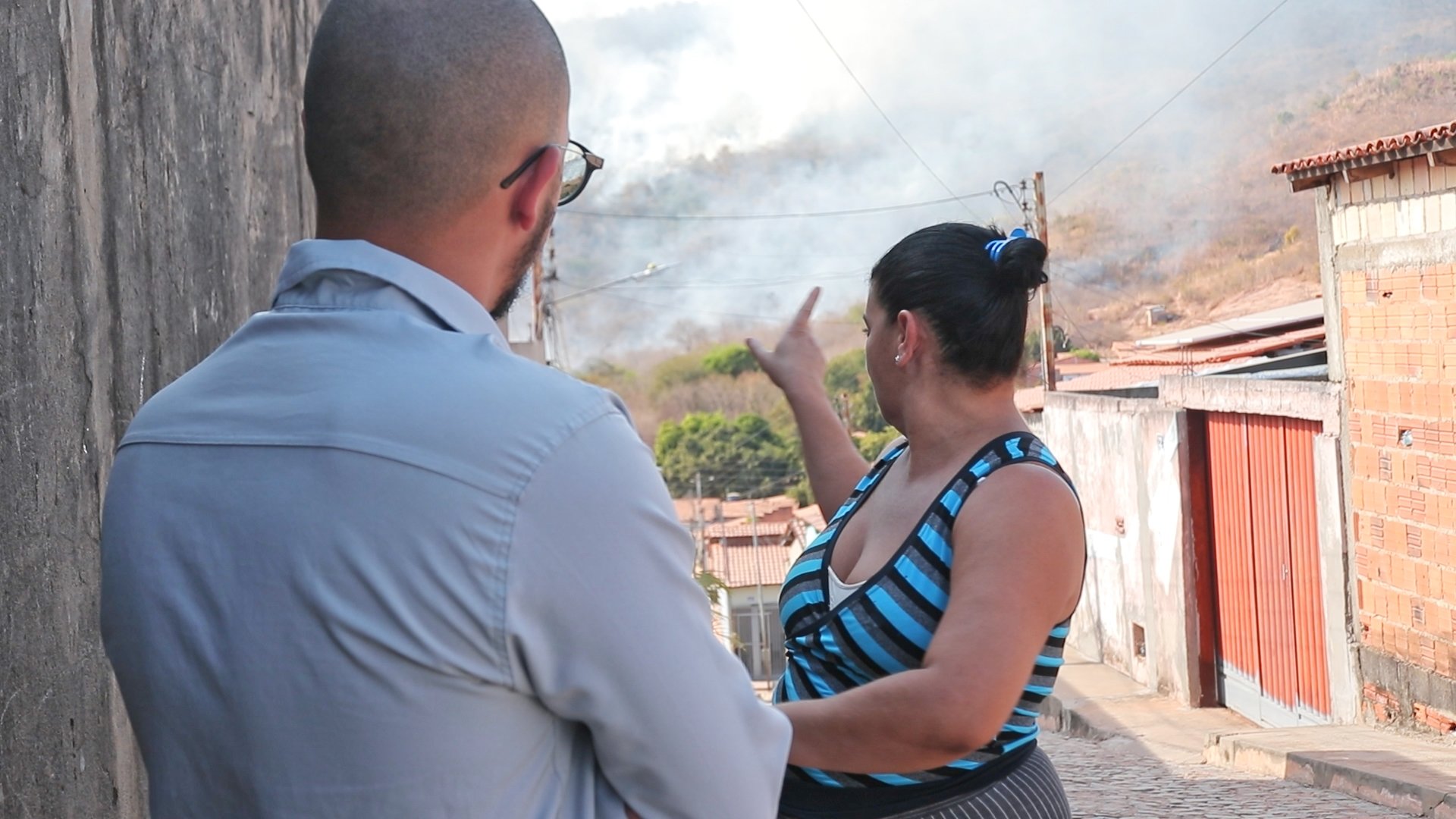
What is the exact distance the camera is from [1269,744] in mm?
8023

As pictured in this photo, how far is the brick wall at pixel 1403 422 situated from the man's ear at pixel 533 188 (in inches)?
326

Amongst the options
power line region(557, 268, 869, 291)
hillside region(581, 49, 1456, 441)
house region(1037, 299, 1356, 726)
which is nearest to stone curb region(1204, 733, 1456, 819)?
house region(1037, 299, 1356, 726)

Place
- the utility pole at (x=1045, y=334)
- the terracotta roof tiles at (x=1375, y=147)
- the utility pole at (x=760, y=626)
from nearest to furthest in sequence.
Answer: the terracotta roof tiles at (x=1375, y=147), the utility pole at (x=1045, y=334), the utility pole at (x=760, y=626)

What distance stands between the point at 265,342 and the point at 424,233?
17 centimetres

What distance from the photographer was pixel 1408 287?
8.74m

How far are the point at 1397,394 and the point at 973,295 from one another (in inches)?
304

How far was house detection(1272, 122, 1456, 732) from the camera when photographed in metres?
8.32

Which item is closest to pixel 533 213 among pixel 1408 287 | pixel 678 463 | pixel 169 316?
pixel 169 316

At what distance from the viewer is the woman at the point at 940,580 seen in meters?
1.82

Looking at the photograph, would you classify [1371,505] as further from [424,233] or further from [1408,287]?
[424,233]

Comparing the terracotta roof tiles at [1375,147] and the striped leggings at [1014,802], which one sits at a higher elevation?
the terracotta roof tiles at [1375,147]

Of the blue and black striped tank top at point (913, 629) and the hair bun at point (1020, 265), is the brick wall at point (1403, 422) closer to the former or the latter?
the hair bun at point (1020, 265)

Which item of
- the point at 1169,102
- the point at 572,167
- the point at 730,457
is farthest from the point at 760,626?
the point at 1169,102

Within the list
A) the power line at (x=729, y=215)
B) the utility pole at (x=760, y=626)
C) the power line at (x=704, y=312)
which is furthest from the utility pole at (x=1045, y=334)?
the power line at (x=729, y=215)
